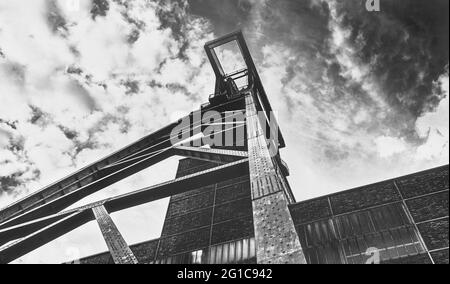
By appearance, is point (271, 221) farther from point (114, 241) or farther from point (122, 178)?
point (122, 178)

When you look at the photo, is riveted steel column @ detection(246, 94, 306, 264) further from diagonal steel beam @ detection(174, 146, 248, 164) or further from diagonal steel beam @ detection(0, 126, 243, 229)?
diagonal steel beam @ detection(0, 126, 243, 229)

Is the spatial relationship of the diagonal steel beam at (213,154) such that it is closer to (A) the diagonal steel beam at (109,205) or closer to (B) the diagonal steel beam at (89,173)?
(A) the diagonal steel beam at (109,205)

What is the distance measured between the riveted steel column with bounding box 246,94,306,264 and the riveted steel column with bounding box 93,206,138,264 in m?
1.20

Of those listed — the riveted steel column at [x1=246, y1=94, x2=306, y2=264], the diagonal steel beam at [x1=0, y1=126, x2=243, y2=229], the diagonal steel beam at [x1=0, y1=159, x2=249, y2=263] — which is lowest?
the riveted steel column at [x1=246, y1=94, x2=306, y2=264]

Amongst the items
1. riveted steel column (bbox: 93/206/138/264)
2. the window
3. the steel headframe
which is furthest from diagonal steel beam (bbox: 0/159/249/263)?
the window

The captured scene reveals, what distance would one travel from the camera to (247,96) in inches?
289

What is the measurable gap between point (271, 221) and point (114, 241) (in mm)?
1838

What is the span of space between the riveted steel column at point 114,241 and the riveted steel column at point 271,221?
120cm

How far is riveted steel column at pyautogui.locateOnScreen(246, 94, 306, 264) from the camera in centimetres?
204

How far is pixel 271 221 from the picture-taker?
2.40 m

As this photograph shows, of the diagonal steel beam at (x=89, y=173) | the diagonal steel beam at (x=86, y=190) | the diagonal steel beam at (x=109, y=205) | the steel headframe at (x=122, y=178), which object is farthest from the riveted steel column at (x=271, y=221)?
the diagonal steel beam at (x=89, y=173)
